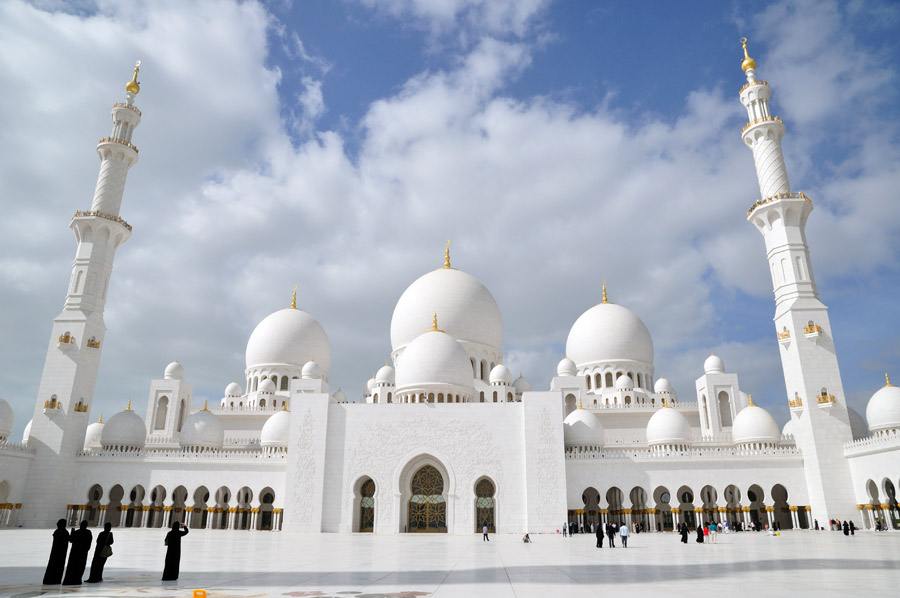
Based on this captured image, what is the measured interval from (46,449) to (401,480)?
1504 cm

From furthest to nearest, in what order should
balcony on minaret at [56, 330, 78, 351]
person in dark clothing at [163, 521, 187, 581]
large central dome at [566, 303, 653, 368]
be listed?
1. large central dome at [566, 303, 653, 368]
2. balcony on minaret at [56, 330, 78, 351]
3. person in dark clothing at [163, 521, 187, 581]

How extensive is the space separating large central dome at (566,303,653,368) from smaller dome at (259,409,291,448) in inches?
673

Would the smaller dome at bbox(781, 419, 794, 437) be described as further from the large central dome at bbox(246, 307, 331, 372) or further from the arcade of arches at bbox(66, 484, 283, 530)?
the large central dome at bbox(246, 307, 331, 372)

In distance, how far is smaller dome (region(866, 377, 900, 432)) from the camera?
2363 cm

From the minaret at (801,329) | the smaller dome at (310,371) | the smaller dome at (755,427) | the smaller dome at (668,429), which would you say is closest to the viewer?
the minaret at (801,329)

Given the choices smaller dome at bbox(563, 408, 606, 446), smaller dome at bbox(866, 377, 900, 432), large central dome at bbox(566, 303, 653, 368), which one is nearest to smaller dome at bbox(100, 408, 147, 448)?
smaller dome at bbox(563, 408, 606, 446)

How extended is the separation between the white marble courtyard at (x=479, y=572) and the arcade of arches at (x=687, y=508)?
34.0 feet

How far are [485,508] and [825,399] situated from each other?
45.8 ft

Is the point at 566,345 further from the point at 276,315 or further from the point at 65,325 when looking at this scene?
the point at 65,325

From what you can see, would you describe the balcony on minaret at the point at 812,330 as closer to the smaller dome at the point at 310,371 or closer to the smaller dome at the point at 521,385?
the smaller dome at the point at 521,385

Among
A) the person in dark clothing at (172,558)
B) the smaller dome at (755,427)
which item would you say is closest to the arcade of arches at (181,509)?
the person in dark clothing at (172,558)

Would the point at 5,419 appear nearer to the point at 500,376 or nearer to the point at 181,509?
the point at 181,509

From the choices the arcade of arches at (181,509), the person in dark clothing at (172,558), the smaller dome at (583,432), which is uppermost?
the smaller dome at (583,432)

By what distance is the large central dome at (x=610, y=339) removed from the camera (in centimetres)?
3453
